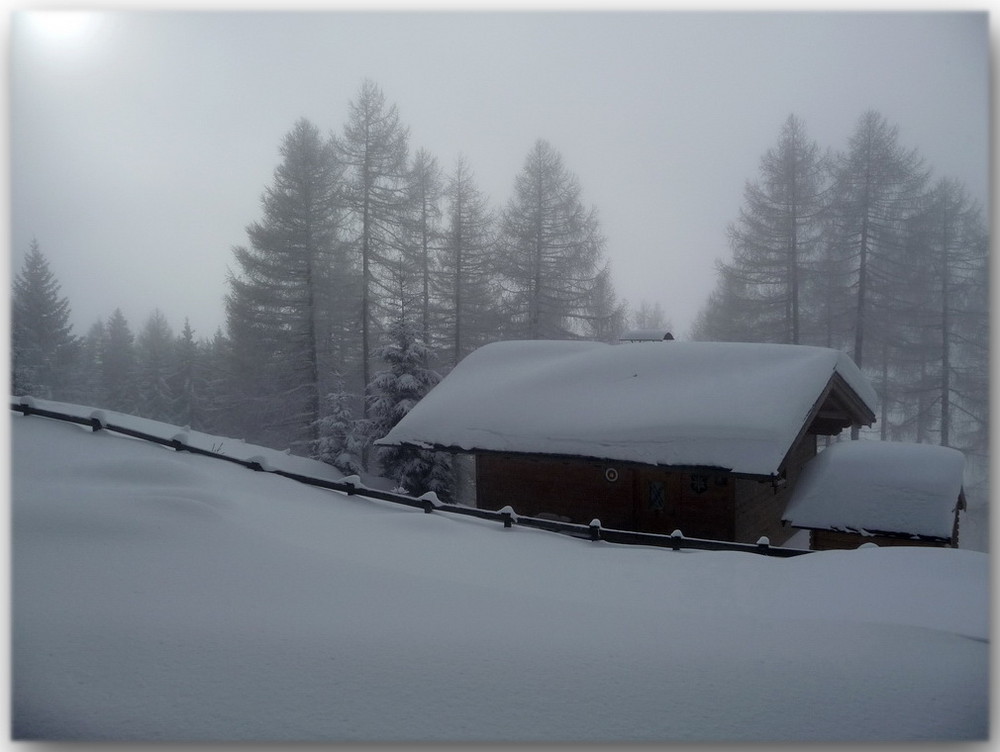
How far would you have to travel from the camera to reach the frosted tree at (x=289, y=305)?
44.2 ft

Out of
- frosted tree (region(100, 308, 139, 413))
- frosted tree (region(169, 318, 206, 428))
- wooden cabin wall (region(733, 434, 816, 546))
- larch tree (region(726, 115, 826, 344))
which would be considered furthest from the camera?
frosted tree (region(169, 318, 206, 428))

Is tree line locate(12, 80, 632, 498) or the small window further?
tree line locate(12, 80, 632, 498)

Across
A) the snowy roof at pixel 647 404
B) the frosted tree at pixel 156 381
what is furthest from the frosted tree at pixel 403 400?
the frosted tree at pixel 156 381

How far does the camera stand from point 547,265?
14.6 m

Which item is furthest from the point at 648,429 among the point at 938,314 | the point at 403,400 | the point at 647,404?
the point at 403,400

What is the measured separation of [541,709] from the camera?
2.83 metres

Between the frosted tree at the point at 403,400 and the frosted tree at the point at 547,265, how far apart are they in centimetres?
238

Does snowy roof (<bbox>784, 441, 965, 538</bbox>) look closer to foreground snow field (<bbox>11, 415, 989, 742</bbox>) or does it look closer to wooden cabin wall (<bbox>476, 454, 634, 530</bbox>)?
wooden cabin wall (<bbox>476, 454, 634, 530</bbox>)

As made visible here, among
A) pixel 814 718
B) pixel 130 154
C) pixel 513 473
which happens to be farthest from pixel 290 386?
pixel 814 718

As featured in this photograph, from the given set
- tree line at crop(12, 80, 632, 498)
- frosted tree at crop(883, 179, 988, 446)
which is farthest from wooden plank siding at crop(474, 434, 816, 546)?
tree line at crop(12, 80, 632, 498)

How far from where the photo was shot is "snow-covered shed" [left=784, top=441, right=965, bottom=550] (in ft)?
23.3

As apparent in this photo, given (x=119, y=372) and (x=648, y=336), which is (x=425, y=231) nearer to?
(x=648, y=336)

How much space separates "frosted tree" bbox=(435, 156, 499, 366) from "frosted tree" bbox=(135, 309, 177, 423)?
629 centimetres

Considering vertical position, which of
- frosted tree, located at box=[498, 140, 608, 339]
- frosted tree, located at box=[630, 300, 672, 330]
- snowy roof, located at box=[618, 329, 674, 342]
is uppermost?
frosted tree, located at box=[498, 140, 608, 339]
